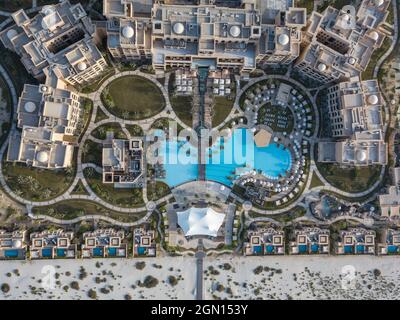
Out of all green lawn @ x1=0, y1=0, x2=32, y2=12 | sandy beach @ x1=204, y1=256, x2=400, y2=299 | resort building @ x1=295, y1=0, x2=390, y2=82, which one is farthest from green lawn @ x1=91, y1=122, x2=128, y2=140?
resort building @ x1=295, y1=0, x2=390, y2=82

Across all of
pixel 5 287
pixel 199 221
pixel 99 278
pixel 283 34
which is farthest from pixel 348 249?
pixel 5 287

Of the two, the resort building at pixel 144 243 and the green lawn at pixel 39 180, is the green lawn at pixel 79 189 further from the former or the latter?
the resort building at pixel 144 243

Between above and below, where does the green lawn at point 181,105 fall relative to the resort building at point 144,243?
above

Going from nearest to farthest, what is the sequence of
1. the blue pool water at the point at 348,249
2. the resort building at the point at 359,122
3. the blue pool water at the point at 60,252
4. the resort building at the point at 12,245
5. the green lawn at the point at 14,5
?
the resort building at the point at 359,122 → the resort building at the point at 12,245 → the green lawn at the point at 14,5 → the blue pool water at the point at 60,252 → the blue pool water at the point at 348,249

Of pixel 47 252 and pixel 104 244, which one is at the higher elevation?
pixel 104 244

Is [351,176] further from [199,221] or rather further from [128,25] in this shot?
[128,25]

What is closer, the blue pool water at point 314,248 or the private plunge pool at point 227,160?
the private plunge pool at point 227,160

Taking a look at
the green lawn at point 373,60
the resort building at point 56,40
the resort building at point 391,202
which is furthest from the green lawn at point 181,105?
the resort building at point 391,202
